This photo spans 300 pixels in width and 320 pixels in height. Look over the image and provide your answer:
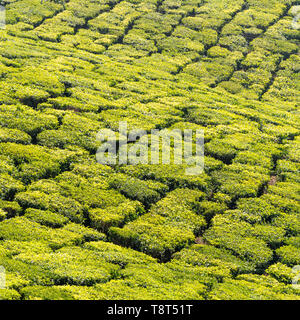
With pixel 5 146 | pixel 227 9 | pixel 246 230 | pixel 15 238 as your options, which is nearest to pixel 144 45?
pixel 227 9

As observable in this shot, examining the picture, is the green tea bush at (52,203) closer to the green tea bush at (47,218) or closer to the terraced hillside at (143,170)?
the terraced hillside at (143,170)

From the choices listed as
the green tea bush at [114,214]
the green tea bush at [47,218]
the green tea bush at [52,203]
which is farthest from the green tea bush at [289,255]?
the green tea bush at [47,218]

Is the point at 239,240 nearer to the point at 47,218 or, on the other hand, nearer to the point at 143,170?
the point at 143,170

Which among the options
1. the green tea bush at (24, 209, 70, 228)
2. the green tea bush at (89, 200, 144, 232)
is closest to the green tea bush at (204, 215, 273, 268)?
the green tea bush at (89, 200, 144, 232)

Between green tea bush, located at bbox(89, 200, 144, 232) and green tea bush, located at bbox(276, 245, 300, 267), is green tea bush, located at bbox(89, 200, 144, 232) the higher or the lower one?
the higher one

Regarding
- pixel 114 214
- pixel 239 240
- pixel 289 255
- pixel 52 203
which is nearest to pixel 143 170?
pixel 114 214

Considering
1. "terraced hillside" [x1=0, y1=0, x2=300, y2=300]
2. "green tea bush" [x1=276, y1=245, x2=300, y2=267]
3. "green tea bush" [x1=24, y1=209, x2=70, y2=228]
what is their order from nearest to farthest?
1. "terraced hillside" [x1=0, y1=0, x2=300, y2=300]
2. "green tea bush" [x1=24, y1=209, x2=70, y2=228]
3. "green tea bush" [x1=276, y1=245, x2=300, y2=267]

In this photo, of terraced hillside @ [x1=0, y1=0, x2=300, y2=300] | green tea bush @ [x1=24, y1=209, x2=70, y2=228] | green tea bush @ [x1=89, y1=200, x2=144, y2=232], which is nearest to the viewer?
terraced hillside @ [x1=0, y1=0, x2=300, y2=300]

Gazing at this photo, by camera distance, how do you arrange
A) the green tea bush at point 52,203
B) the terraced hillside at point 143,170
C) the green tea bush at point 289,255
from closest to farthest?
the terraced hillside at point 143,170, the green tea bush at point 289,255, the green tea bush at point 52,203

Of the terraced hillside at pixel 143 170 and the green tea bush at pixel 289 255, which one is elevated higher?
the terraced hillside at pixel 143 170

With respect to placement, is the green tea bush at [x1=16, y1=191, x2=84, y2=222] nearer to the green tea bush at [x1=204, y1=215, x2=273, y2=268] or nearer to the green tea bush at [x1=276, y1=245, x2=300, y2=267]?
the green tea bush at [x1=204, y1=215, x2=273, y2=268]
